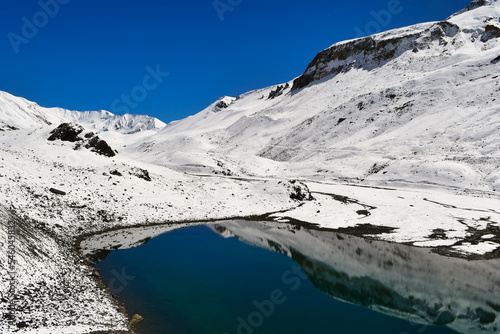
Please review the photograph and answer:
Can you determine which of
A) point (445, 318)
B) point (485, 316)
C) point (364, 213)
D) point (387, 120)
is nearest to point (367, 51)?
point (387, 120)

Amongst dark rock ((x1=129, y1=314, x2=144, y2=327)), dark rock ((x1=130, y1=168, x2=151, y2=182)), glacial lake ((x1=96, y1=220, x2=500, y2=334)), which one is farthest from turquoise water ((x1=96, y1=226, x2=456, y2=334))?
dark rock ((x1=130, y1=168, x2=151, y2=182))

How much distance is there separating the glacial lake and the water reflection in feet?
0.21

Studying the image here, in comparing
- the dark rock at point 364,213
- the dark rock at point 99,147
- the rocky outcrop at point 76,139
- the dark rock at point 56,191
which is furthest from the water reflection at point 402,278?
the rocky outcrop at point 76,139

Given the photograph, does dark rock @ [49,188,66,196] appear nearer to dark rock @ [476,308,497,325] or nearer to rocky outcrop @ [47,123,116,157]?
rocky outcrop @ [47,123,116,157]

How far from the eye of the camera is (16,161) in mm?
35250

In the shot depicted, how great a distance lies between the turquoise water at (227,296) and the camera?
1605 cm

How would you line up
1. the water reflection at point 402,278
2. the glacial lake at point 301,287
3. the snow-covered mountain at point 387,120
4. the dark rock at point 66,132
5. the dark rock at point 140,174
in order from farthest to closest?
the snow-covered mountain at point 387,120
the dark rock at point 66,132
the dark rock at point 140,174
the water reflection at point 402,278
the glacial lake at point 301,287

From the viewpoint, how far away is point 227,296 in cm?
1945

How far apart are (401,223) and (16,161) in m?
44.7

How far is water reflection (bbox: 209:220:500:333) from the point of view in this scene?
58.8 feet

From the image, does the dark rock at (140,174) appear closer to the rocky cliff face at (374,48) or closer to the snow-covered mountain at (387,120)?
the snow-covered mountain at (387,120)

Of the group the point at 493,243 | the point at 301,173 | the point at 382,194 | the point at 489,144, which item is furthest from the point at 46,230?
the point at 489,144

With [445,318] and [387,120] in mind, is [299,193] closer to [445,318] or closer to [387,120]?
[445,318]

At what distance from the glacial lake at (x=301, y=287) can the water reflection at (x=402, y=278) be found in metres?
0.06
